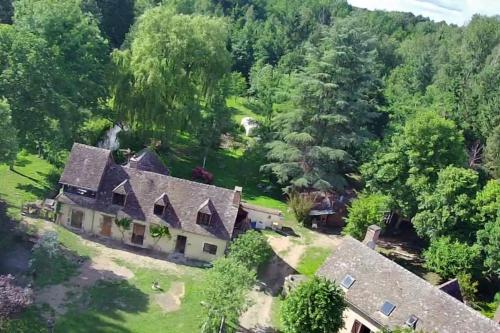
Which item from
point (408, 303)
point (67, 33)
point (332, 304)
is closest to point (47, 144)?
point (67, 33)

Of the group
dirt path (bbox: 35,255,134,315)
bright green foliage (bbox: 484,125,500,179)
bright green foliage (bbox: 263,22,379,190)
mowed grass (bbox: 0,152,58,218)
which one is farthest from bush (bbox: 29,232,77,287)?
bright green foliage (bbox: 484,125,500,179)

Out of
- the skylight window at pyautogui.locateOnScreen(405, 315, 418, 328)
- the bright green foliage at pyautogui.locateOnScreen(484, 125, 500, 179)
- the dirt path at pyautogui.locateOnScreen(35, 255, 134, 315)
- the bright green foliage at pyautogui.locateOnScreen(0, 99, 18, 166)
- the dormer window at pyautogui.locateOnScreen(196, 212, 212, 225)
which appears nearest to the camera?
the skylight window at pyautogui.locateOnScreen(405, 315, 418, 328)

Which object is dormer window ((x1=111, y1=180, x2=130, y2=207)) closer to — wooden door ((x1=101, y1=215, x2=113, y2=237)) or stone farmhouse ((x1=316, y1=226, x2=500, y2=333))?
wooden door ((x1=101, y1=215, x2=113, y2=237))

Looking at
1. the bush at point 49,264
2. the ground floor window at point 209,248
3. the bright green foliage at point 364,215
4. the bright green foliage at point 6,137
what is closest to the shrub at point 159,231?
the ground floor window at point 209,248

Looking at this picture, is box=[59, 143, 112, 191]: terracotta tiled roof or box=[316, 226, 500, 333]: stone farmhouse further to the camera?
box=[59, 143, 112, 191]: terracotta tiled roof

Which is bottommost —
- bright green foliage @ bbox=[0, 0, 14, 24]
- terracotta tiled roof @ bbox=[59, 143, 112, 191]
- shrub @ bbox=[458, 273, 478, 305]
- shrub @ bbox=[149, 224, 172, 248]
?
shrub @ bbox=[149, 224, 172, 248]

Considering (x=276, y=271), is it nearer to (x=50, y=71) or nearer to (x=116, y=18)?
(x=50, y=71)
